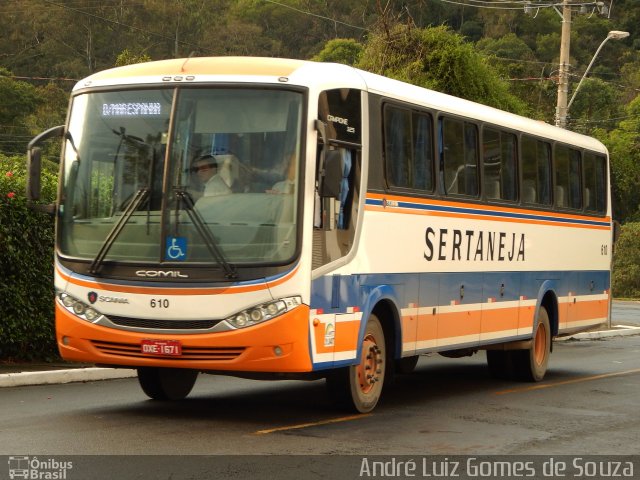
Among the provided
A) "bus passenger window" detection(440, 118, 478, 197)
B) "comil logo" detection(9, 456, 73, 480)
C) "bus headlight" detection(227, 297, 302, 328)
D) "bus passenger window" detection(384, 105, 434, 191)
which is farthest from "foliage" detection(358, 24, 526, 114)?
"comil logo" detection(9, 456, 73, 480)

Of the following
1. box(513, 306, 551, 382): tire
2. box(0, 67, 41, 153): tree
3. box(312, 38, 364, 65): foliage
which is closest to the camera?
box(513, 306, 551, 382): tire

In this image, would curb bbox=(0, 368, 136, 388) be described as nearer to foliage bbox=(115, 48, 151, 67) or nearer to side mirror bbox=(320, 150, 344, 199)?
side mirror bbox=(320, 150, 344, 199)

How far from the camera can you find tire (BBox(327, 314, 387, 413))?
1263 cm

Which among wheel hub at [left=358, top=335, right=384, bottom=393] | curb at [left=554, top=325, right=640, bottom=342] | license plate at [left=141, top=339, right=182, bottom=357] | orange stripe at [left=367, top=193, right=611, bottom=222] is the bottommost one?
curb at [left=554, top=325, right=640, bottom=342]

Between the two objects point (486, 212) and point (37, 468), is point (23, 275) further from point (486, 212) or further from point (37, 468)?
point (37, 468)

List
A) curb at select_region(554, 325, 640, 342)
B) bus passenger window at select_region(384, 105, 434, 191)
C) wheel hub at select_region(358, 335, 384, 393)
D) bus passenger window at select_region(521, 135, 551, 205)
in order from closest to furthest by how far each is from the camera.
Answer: wheel hub at select_region(358, 335, 384, 393), bus passenger window at select_region(384, 105, 434, 191), bus passenger window at select_region(521, 135, 551, 205), curb at select_region(554, 325, 640, 342)

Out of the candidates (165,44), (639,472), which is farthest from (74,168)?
(165,44)

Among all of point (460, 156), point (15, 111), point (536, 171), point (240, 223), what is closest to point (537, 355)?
point (536, 171)

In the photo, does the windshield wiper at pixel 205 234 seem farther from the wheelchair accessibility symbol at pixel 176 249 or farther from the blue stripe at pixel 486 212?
the blue stripe at pixel 486 212

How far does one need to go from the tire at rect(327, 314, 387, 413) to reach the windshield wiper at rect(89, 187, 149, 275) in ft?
8.12

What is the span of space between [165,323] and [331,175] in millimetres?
1927

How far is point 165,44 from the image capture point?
106 metres

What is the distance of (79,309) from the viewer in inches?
466

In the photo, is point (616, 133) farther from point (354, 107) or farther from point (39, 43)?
point (354, 107)
